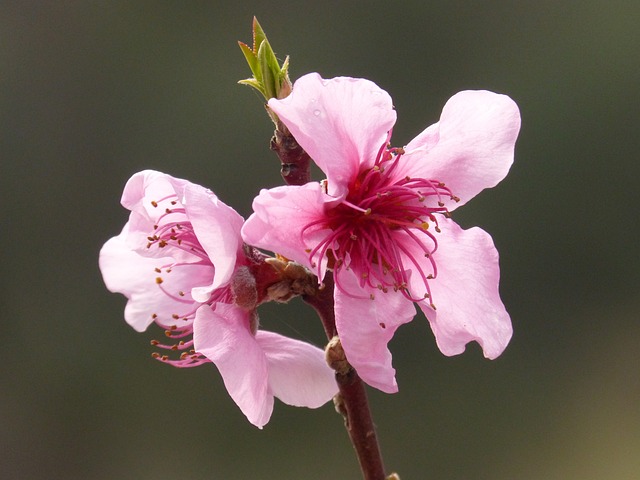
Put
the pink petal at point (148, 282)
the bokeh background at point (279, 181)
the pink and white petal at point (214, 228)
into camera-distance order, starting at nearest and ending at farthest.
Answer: the pink and white petal at point (214, 228) → the pink petal at point (148, 282) → the bokeh background at point (279, 181)

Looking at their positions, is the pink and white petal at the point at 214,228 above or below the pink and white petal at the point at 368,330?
above

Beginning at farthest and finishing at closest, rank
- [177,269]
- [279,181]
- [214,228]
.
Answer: [279,181]
[177,269]
[214,228]

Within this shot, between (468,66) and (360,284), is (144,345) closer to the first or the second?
(468,66)

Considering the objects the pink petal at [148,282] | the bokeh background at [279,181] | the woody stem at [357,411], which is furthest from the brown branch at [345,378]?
the bokeh background at [279,181]

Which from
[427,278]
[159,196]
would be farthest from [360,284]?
[159,196]

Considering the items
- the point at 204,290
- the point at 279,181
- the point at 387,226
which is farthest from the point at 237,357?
the point at 279,181

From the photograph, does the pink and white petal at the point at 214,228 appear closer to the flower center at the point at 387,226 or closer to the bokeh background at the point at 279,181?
the flower center at the point at 387,226

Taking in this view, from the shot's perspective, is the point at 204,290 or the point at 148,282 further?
the point at 148,282

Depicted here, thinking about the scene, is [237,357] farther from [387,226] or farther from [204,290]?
[387,226]
